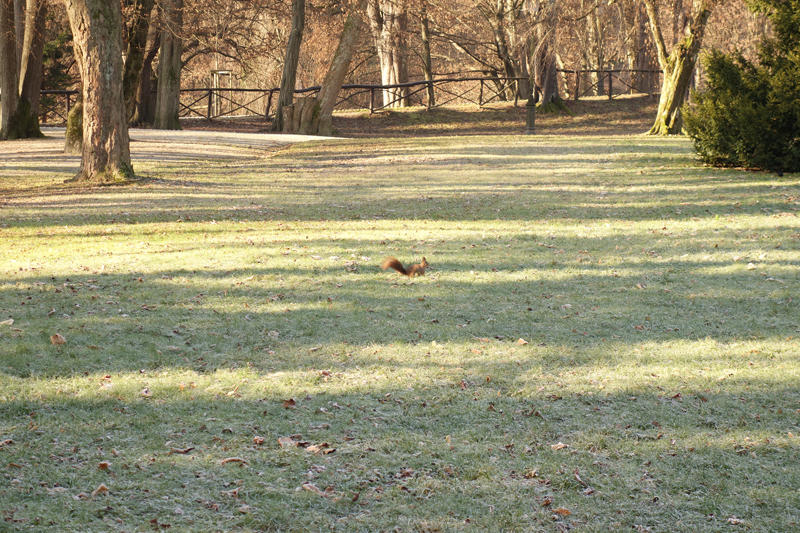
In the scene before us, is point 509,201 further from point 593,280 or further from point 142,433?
point 142,433

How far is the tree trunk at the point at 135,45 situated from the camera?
1736 cm

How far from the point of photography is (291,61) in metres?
26.2

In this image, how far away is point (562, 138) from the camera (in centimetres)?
2302

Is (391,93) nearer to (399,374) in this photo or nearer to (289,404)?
(399,374)

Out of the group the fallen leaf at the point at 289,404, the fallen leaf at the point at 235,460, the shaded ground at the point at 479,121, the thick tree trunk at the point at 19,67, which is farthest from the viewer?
the shaded ground at the point at 479,121

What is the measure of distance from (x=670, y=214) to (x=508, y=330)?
584cm

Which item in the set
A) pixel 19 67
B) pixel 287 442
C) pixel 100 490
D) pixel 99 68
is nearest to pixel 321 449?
pixel 287 442

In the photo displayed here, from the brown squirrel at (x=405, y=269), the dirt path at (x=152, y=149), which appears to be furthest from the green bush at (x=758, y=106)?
the dirt path at (x=152, y=149)

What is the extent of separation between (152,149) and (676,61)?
48.3ft

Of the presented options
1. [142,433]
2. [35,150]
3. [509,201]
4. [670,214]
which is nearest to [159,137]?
[35,150]

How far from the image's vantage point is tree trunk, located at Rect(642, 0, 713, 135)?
64.5ft

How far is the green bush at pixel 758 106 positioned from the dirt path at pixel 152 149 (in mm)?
11227

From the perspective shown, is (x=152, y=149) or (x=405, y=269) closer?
(x=405, y=269)

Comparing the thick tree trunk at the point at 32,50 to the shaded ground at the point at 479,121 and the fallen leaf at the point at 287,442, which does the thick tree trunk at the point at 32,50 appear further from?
the fallen leaf at the point at 287,442
